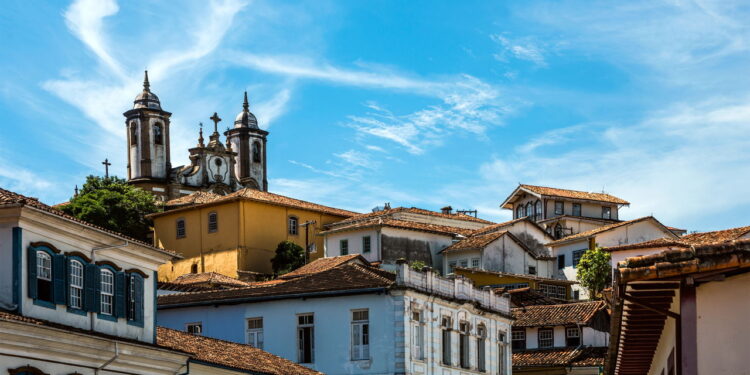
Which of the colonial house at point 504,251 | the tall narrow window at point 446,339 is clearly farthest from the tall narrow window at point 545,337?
the colonial house at point 504,251

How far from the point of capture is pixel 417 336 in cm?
4834

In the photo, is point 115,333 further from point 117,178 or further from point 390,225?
point 117,178

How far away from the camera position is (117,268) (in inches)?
1238

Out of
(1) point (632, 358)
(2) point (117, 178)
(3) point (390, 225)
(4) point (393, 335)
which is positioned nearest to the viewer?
(1) point (632, 358)

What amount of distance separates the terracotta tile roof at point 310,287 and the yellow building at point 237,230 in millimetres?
39420

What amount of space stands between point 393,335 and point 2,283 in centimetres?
2200

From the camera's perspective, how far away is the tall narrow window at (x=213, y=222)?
309ft

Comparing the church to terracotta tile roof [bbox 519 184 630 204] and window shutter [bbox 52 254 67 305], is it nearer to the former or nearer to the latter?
terracotta tile roof [bbox 519 184 630 204]

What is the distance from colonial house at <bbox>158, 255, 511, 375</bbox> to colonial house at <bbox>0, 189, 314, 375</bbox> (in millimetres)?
13728

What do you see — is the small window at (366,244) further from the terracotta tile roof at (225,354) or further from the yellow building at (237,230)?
the terracotta tile roof at (225,354)

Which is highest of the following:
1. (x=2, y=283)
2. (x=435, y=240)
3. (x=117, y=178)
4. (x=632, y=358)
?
(x=117, y=178)

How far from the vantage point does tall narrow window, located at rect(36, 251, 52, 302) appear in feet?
91.1

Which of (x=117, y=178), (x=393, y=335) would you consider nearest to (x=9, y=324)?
(x=393, y=335)

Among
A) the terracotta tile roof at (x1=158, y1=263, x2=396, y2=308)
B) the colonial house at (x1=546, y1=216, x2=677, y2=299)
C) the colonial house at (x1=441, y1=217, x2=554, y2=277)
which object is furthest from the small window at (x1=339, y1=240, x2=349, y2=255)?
the terracotta tile roof at (x1=158, y1=263, x2=396, y2=308)
